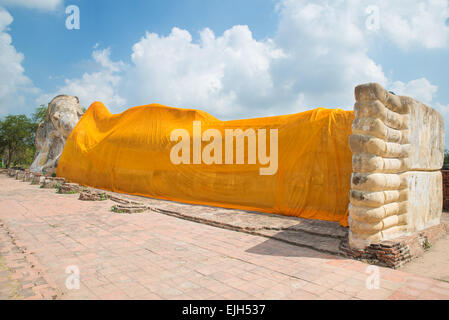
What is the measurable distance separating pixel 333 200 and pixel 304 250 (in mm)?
2657

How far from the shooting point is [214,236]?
216 inches

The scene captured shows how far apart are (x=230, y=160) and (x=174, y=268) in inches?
211

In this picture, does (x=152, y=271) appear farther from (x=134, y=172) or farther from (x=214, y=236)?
(x=134, y=172)

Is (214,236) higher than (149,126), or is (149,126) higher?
(149,126)

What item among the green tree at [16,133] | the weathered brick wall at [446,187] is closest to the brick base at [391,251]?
the weathered brick wall at [446,187]

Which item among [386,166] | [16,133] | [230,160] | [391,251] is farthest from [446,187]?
[16,133]

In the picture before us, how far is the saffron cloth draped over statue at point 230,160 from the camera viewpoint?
7.11m

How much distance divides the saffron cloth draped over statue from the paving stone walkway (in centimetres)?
249

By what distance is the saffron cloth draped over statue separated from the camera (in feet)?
23.3

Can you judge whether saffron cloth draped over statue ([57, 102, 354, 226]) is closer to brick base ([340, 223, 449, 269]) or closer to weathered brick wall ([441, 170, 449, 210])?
brick base ([340, 223, 449, 269])

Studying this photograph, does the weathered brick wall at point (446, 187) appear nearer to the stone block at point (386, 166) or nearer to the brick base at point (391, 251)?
the stone block at point (386, 166)

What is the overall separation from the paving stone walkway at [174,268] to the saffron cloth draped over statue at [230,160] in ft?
8.17

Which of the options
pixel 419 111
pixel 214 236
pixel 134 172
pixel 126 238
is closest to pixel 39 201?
pixel 134 172
